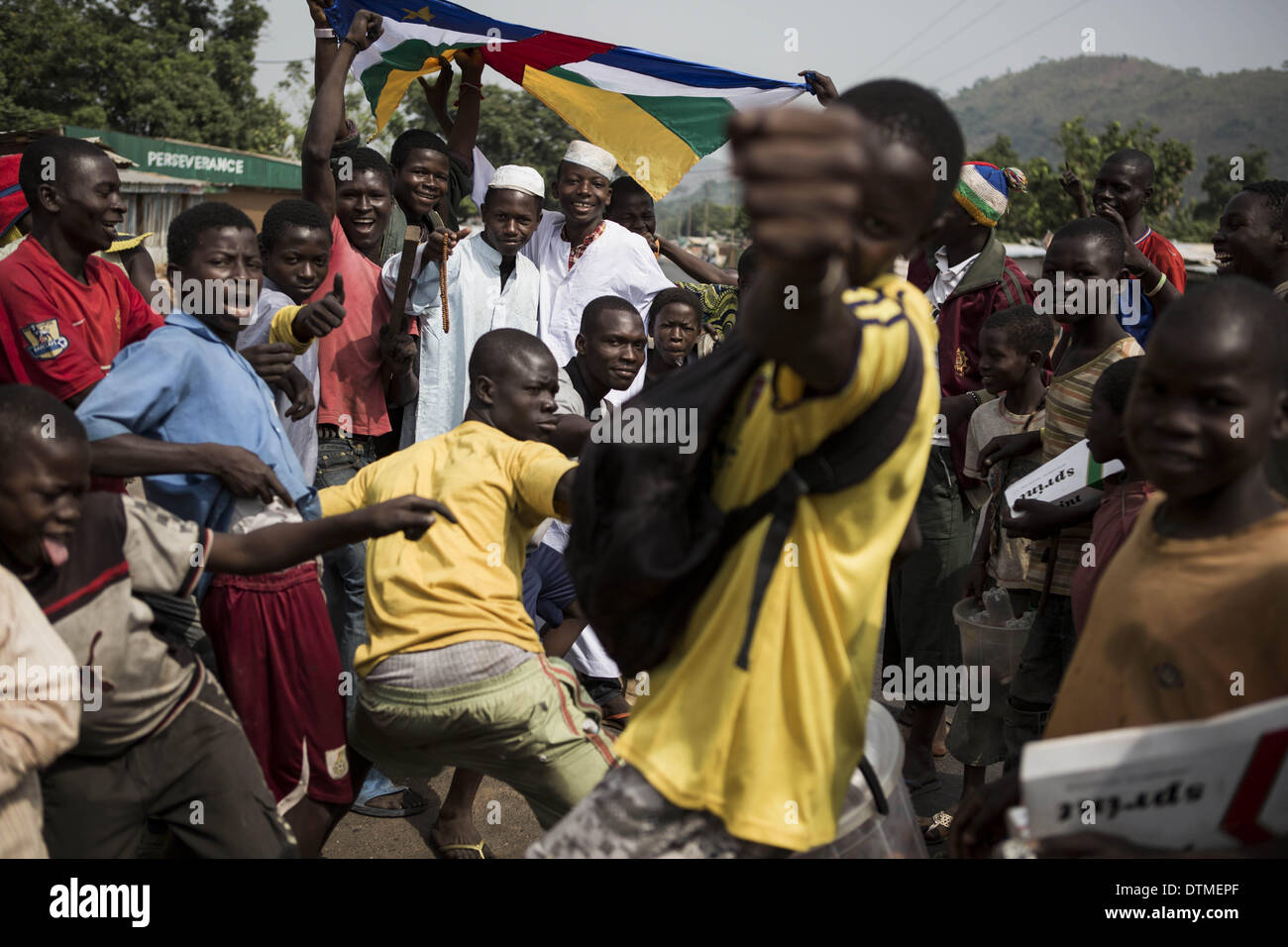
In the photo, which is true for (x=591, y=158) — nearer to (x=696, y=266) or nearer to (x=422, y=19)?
(x=422, y=19)

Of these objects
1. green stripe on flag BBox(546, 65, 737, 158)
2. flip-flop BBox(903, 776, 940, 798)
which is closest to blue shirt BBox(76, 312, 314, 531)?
flip-flop BBox(903, 776, 940, 798)

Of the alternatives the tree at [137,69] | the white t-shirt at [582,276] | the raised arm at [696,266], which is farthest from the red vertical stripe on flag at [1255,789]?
the tree at [137,69]

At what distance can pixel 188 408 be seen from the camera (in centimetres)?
328

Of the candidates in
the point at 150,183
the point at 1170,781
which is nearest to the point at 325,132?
the point at 1170,781

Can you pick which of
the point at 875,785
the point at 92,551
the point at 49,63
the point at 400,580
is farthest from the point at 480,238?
the point at 49,63

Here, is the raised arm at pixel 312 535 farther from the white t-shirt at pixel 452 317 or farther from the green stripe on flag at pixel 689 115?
the green stripe on flag at pixel 689 115

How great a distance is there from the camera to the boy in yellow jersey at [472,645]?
122 inches

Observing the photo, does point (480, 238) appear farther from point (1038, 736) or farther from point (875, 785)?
point (875, 785)

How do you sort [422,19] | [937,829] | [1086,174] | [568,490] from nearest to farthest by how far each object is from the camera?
[568,490] < [937,829] < [422,19] < [1086,174]

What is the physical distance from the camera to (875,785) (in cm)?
213

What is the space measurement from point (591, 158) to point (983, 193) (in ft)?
6.96

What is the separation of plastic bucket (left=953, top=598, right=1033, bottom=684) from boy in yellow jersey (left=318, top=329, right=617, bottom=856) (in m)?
1.67

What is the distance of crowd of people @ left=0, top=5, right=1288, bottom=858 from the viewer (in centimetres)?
183

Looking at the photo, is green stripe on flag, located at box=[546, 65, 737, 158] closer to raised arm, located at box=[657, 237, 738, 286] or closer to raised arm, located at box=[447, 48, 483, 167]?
raised arm, located at box=[447, 48, 483, 167]
